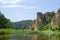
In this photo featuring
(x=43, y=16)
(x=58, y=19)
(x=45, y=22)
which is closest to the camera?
(x=58, y=19)

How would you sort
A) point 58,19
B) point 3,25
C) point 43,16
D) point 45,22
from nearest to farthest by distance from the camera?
point 3,25 → point 58,19 → point 45,22 → point 43,16

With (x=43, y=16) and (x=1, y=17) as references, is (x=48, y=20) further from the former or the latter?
(x=1, y=17)

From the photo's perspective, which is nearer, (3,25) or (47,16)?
(3,25)

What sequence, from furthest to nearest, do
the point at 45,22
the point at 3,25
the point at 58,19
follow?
the point at 45,22 < the point at 58,19 < the point at 3,25

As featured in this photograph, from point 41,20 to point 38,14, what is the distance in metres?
7.95

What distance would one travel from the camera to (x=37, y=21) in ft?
646

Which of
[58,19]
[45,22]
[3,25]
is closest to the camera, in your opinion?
[3,25]

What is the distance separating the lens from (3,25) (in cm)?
12256

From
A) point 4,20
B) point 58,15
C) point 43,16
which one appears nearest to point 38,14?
point 43,16

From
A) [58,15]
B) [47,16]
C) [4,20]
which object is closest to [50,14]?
[47,16]

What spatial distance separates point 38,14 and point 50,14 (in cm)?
1028

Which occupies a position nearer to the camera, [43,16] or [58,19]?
[58,19]

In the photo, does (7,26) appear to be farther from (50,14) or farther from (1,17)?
(50,14)

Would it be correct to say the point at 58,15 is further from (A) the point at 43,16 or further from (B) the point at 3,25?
(B) the point at 3,25
